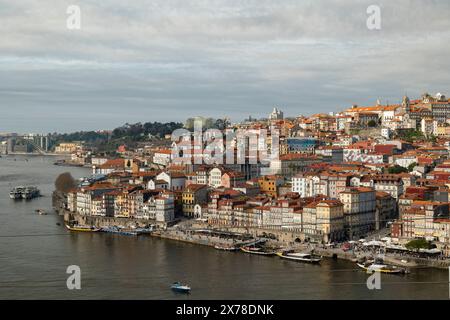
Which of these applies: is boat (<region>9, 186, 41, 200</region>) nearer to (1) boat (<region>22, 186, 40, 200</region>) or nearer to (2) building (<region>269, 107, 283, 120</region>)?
(1) boat (<region>22, 186, 40, 200</region>)

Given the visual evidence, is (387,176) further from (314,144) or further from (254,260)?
(314,144)

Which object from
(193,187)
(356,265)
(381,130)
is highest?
(381,130)

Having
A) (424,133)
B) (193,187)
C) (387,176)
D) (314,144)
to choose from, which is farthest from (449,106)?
(193,187)

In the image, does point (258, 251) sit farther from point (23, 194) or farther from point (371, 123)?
point (371, 123)

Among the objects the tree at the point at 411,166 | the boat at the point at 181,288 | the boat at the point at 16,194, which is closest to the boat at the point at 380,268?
the boat at the point at 181,288

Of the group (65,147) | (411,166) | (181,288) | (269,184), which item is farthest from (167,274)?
(65,147)

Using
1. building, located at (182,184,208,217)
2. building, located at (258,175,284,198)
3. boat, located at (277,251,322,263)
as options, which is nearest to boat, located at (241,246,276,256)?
boat, located at (277,251,322,263)
